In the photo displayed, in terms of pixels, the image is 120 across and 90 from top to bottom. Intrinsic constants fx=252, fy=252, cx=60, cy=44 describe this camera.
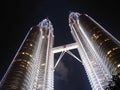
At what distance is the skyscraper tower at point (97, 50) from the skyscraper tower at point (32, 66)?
15729mm

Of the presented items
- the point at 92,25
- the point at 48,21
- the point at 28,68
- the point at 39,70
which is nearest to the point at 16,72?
the point at 28,68

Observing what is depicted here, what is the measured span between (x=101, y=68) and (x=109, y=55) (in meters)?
14.1

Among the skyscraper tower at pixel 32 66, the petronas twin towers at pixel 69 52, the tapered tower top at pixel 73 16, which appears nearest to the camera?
the skyscraper tower at pixel 32 66

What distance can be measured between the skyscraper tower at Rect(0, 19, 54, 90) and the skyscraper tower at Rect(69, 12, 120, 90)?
15.7m

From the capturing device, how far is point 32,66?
98.8 m

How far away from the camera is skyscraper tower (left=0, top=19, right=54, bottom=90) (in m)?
83.3

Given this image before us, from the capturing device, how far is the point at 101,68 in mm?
96938

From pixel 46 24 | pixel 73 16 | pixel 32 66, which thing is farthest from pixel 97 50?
pixel 46 24

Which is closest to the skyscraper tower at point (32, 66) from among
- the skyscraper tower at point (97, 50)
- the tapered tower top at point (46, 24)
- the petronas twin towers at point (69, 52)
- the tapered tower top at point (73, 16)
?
the petronas twin towers at point (69, 52)

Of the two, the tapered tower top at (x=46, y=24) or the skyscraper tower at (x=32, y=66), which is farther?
the tapered tower top at (x=46, y=24)

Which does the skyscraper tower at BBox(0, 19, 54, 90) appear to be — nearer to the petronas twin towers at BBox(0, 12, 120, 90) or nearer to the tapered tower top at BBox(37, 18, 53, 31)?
the petronas twin towers at BBox(0, 12, 120, 90)

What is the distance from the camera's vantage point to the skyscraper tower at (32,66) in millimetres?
83312

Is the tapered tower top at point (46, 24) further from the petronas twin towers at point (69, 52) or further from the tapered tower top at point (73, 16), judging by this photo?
the tapered tower top at point (73, 16)

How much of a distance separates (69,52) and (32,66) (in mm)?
36272
